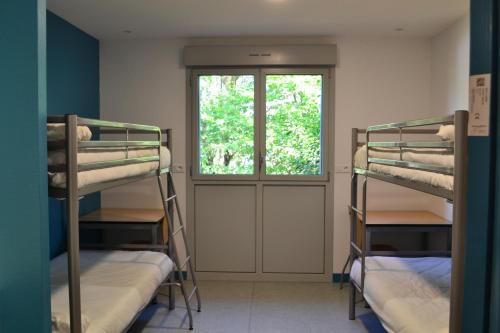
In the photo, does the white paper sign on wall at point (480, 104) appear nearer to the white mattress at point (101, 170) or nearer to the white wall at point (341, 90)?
the white mattress at point (101, 170)

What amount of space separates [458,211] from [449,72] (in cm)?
265

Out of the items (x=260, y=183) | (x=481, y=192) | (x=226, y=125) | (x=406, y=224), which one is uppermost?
(x=226, y=125)

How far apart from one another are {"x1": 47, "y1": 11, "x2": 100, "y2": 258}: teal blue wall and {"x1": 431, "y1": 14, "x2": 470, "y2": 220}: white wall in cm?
339

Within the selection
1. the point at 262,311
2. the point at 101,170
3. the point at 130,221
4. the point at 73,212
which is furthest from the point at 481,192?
the point at 130,221

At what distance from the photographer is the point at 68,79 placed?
3.67m

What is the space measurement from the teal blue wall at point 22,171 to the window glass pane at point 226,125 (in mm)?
2780

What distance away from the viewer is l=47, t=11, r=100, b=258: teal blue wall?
11.1ft

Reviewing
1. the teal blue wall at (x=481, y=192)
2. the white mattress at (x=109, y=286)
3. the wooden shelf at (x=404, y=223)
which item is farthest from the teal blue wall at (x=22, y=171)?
the wooden shelf at (x=404, y=223)

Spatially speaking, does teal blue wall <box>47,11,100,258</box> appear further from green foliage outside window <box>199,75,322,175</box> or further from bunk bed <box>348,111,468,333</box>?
bunk bed <box>348,111,468,333</box>

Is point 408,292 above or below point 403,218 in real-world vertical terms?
below

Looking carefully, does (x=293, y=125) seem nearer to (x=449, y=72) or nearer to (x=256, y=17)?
(x=256, y=17)

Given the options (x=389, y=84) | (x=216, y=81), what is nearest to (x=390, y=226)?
(x=389, y=84)

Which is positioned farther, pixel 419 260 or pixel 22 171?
pixel 419 260

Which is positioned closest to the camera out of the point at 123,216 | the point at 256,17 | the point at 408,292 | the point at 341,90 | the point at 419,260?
the point at 408,292
